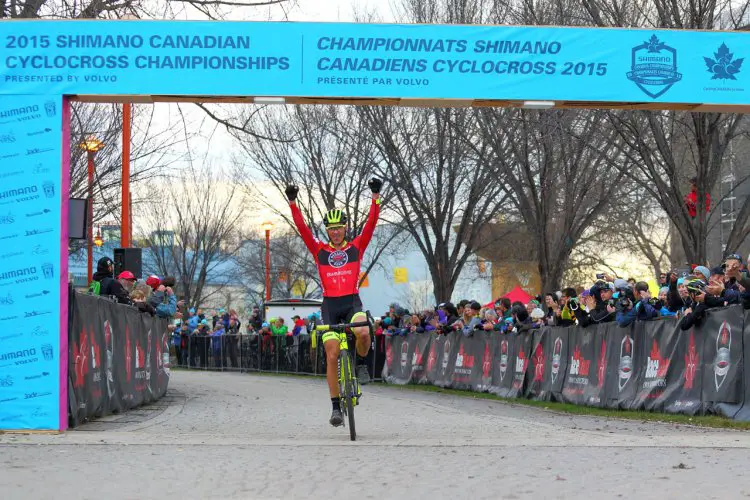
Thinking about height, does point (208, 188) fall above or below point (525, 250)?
above

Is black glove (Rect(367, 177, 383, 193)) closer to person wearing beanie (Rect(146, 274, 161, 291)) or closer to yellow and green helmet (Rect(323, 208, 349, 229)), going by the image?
yellow and green helmet (Rect(323, 208, 349, 229))

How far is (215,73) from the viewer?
1265 centimetres

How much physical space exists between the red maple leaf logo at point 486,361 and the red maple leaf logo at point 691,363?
7.93m

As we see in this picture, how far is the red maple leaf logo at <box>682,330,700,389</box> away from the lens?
1455cm

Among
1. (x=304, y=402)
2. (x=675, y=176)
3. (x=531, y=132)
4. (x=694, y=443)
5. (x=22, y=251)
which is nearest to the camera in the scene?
(x=694, y=443)

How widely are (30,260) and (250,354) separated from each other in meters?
28.3

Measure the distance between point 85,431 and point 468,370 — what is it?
497 inches

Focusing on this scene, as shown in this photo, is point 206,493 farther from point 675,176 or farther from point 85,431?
point 675,176

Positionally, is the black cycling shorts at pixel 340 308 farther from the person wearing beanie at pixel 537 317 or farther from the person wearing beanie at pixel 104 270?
the person wearing beanie at pixel 537 317

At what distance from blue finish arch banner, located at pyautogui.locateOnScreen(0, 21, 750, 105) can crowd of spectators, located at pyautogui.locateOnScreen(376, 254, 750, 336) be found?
2.36 m

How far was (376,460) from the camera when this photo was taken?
907 centimetres

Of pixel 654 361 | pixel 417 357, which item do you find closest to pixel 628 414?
pixel 654 361

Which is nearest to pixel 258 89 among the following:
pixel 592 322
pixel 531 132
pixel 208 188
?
pixel 592 322

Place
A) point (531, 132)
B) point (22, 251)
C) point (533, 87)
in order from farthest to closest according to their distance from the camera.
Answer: point (531, 132) < point (533, 87) < point (22, 251)
